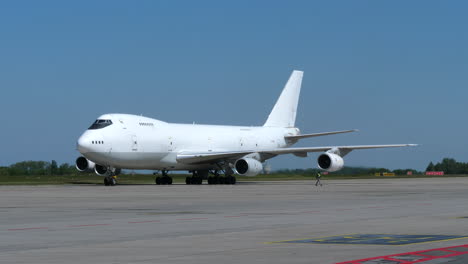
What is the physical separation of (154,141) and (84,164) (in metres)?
5.94

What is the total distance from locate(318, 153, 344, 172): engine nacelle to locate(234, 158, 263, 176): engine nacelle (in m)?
4.40

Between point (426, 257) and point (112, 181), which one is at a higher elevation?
point (112, 181)

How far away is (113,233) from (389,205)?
41.9 ft

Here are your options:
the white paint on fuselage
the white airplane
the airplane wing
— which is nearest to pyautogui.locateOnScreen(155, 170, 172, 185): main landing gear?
the white airplane

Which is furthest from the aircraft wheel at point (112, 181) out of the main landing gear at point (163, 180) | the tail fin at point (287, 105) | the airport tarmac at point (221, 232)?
the airport tarmac at point (221, 232)

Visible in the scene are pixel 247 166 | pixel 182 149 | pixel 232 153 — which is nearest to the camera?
pixel 247 166

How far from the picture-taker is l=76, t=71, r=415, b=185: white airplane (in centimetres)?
5159

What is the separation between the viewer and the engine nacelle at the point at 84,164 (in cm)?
5675

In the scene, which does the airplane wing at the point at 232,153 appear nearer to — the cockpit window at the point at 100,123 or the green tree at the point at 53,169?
the cockpit window at the point at 100,123

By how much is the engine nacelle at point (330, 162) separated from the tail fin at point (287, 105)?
1285cm

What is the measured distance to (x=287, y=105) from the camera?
69938 millimetres

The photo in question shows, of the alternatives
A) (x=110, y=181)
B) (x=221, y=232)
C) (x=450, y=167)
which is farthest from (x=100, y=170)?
(x=450, y=167)

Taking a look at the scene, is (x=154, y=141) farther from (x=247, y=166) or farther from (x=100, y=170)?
(x=247, y=166)

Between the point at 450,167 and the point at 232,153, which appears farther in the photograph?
the point at 450,167
